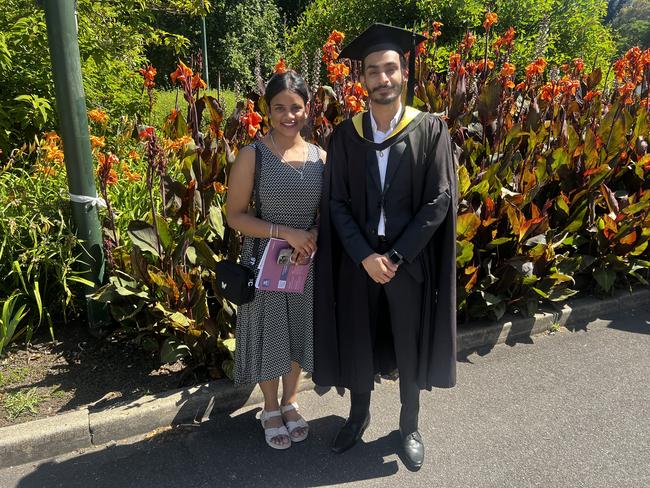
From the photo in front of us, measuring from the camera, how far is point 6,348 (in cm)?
315

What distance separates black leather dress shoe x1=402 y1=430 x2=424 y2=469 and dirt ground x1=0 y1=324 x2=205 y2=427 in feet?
3.87

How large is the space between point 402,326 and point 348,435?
642 mm

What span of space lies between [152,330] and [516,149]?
2.86 m

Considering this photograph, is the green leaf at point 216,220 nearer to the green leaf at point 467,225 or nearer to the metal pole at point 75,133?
the metal pole at point 75,133

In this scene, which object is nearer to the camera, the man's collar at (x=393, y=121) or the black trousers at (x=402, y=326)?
the man's collar at (x=393, y=121)

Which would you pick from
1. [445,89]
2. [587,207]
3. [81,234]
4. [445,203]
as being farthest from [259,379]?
[445,89]

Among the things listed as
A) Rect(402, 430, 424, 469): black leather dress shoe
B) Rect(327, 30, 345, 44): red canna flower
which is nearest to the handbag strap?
Rect(402, 430, 424, 469): black leather dress shoe

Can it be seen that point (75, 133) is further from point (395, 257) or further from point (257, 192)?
point (395, 257)

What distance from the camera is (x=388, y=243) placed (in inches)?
92.8

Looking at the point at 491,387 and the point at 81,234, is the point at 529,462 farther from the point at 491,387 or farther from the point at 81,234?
the point at 81,234

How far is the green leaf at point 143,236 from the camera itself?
2.98 meters

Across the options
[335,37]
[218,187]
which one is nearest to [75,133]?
[218,187]

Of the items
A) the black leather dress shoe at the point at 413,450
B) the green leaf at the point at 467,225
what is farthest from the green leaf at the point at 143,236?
the green leaf at the point at 467,225

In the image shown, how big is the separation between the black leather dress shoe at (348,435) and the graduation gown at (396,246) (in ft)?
0.83
